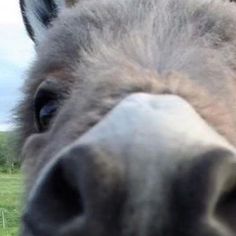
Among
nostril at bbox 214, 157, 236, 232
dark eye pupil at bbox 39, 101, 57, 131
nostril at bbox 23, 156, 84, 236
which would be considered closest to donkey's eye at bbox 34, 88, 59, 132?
dark eye pupil at bbox 39, 101, 57, 131

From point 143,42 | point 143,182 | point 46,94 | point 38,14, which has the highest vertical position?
point 143,182

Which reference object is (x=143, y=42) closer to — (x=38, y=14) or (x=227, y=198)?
(x=227, y=198)

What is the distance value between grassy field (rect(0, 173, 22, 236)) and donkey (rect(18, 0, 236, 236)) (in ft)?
58.3

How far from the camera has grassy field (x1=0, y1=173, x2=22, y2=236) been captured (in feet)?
102

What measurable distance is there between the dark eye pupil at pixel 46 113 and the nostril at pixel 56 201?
4.19ft

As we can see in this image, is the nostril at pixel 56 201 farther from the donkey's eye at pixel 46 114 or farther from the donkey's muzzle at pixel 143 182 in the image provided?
the donkey's eye at pixel 46 114

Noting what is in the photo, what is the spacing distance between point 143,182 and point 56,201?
356mm

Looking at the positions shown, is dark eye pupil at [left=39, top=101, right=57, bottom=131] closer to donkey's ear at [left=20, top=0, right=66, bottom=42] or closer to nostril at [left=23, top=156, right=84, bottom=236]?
nostril at [left=23, top=156, right=84, bottom=236]

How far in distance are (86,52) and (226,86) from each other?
760 mm

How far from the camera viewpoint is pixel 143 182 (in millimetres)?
2350

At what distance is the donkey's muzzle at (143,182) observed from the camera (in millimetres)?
2305

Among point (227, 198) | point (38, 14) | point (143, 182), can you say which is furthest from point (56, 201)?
point (38, 14)

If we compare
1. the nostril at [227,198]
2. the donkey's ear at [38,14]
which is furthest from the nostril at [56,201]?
the donkey's ear at [38,14]

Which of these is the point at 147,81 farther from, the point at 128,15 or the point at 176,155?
the point at 128,15
